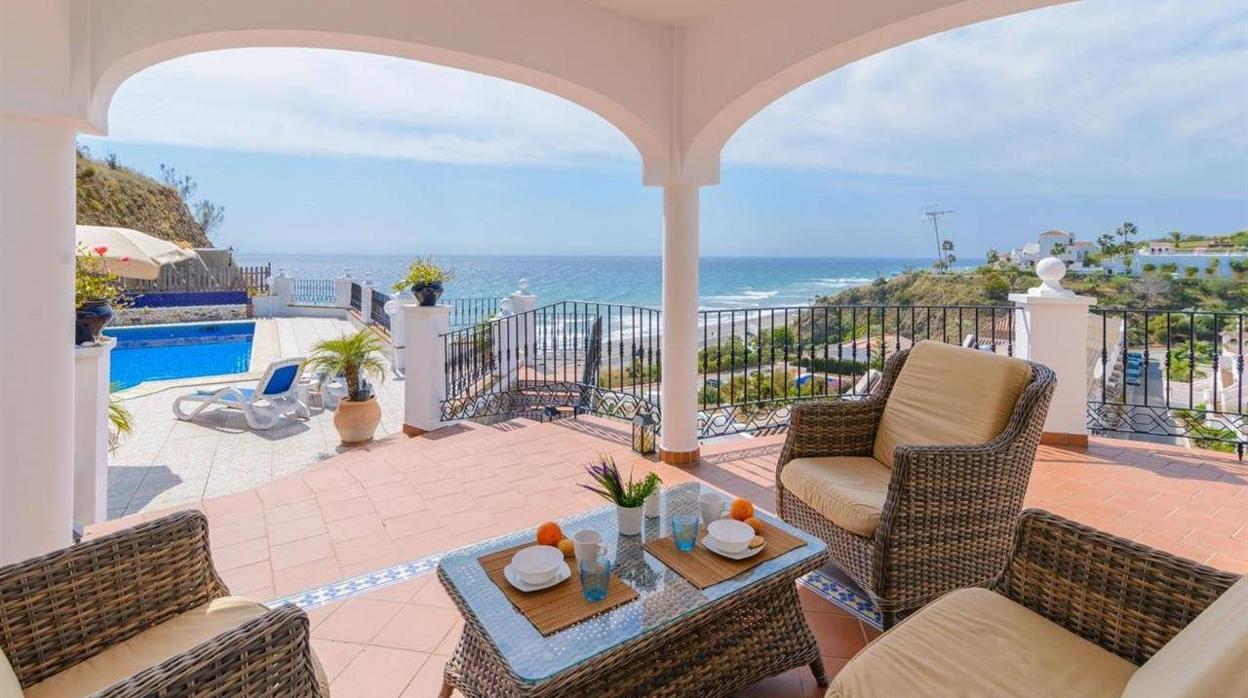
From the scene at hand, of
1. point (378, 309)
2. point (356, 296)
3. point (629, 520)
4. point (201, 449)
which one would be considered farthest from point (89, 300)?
point (356, 296)

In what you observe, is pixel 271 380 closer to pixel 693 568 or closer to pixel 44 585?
pixel 44 585

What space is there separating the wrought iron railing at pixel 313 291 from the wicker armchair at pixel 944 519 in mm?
15476

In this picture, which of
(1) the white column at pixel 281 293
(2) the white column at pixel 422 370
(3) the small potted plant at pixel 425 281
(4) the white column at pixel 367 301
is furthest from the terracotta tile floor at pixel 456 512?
(1) the white column at pixel 281 293

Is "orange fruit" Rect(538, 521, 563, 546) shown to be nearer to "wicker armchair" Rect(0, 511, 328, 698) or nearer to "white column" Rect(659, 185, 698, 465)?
"wicker armchair" Rect(0, 511, 328, 698)

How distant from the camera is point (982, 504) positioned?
206 centimetres

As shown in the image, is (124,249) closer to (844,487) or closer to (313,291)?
(844,487)

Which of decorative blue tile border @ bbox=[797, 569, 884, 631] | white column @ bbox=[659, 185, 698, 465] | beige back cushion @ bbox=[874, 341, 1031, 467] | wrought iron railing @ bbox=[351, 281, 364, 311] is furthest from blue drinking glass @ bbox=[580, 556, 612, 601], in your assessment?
wrought iron railing @ bbox=[351, 281, 364, 311]

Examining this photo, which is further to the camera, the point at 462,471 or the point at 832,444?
the point at 462,471

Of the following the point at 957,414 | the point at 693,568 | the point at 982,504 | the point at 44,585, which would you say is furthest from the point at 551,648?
the point at 957,414

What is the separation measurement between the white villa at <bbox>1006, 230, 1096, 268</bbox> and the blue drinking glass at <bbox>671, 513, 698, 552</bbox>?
385cm

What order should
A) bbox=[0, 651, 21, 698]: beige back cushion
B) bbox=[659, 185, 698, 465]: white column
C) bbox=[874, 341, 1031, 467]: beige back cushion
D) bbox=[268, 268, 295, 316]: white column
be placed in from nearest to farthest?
bbox=[0, 651, 21, 698]: beige back cushion, bbox=[874, 341, 1031, 467]: beige back cushion, bbox=[659, 185, 698, 465]: white column, bbox=[268, 268, 295, 316]: white column

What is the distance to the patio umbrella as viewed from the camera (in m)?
5.17

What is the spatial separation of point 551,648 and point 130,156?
81.2 feet

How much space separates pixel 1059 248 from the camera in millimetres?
4289
